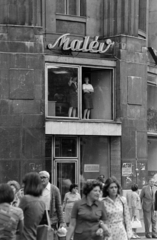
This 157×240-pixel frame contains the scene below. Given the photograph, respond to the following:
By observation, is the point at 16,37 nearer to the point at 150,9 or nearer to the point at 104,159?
the point at 104,159

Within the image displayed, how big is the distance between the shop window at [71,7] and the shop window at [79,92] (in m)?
2.39

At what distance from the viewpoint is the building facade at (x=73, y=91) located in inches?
1045

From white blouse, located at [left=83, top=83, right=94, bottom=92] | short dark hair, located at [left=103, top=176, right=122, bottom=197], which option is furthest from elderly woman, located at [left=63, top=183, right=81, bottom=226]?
short dark hair, located at [left=103, top=176, right=122, bottom=197]

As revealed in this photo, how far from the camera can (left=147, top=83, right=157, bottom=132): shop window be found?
102 feet

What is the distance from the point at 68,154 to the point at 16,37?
476 cm

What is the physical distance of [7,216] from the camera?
29.9 feet

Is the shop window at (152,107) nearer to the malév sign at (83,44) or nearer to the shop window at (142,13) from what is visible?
the shop window at (142,13)

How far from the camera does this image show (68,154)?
91.7 feet

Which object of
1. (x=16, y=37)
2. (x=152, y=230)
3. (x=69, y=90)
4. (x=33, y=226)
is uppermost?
(x=16, y=37)

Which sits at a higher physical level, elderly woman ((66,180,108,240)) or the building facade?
the building facade

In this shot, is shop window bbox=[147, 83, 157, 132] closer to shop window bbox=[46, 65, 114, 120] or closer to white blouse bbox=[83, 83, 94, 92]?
shop window bbox=[46, 65, 114, 120]

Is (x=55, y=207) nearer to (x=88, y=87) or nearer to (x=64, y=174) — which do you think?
(x=64, y=174)

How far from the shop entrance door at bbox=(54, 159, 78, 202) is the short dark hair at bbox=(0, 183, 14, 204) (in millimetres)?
18444

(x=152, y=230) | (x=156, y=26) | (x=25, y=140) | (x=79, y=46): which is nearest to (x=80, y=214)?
(x=152, y=230)
